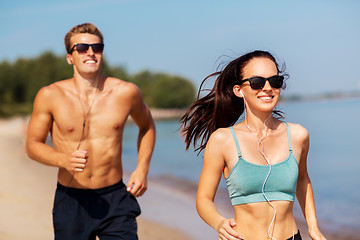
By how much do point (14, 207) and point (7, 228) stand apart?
1.63m

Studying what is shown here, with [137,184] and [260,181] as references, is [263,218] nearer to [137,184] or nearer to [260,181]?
[260,181]

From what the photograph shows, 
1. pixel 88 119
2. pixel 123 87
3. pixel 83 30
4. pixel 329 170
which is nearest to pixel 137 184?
pixel 88 119

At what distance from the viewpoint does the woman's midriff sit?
2.78 metres

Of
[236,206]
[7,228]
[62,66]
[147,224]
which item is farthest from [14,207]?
[62,66]

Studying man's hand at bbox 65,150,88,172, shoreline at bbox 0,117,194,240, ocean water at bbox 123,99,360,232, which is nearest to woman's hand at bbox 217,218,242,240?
man's hand at bbox 65,150,88,172

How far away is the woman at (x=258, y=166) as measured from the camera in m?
2.78

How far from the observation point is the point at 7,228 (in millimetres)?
7539

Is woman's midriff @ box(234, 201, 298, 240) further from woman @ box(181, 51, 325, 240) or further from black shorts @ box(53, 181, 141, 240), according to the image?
black shorts @ box(53, 181, 141, 240)

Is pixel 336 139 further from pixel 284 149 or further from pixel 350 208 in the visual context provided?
pixel 284 149

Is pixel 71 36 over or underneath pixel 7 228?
over

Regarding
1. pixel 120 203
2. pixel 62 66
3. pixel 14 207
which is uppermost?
pixel 120 203

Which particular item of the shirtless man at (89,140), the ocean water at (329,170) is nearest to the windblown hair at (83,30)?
the shirtless man at (89,140)

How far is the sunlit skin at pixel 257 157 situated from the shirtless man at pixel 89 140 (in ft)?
4.68

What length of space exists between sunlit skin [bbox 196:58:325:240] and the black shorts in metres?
1.40
